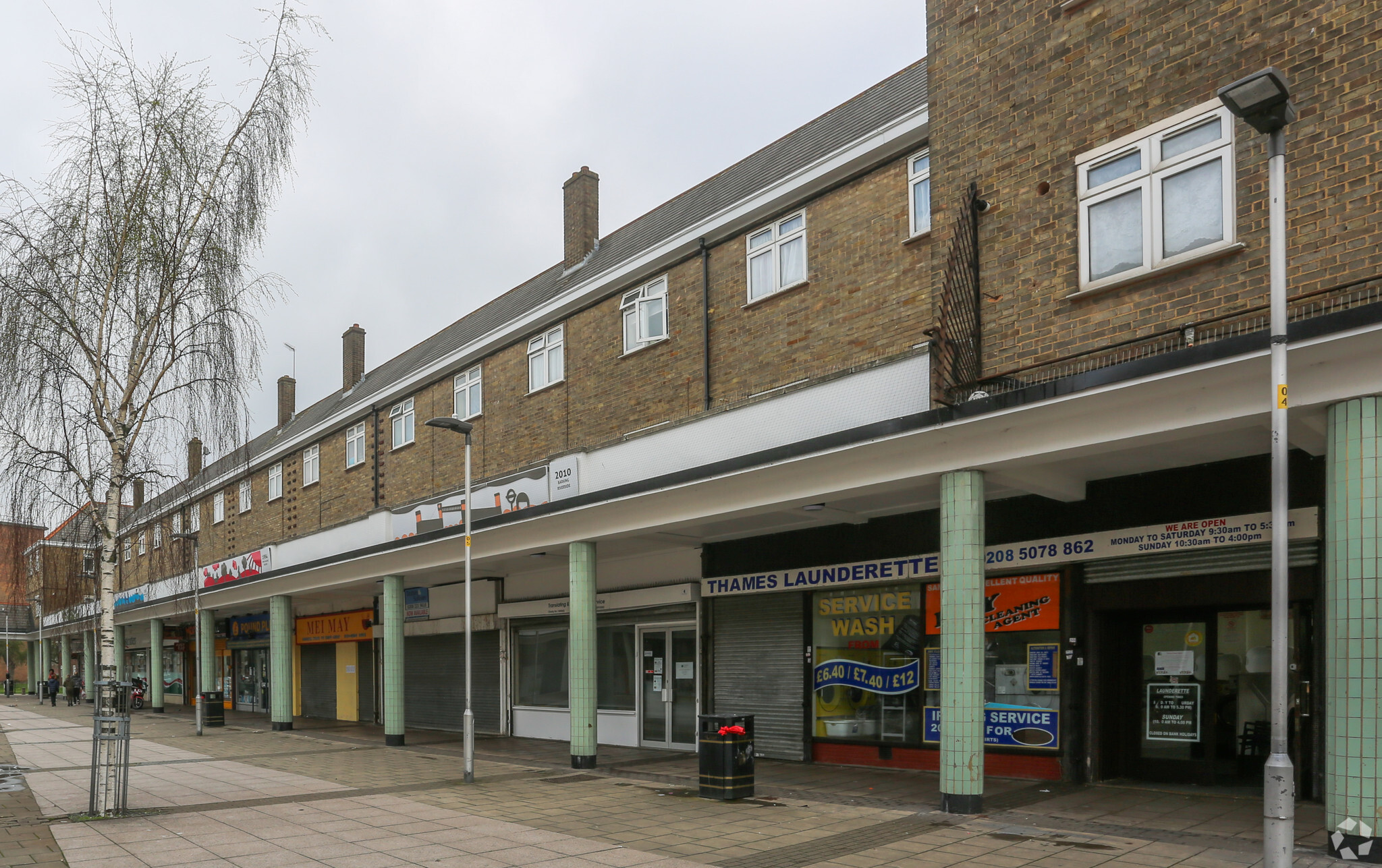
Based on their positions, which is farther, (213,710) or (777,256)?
(213,710)

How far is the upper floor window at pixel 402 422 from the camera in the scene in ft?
79.8

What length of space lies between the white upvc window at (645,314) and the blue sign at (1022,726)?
295 inches

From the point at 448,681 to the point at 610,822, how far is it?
14321 millimetres

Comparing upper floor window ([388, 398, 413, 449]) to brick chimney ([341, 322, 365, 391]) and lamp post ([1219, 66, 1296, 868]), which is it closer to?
brick chimney ([341, 322, 365, 391])

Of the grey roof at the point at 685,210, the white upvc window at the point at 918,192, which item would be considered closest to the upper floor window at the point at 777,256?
the grey roof at the point at 685,210

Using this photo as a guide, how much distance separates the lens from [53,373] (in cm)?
1209

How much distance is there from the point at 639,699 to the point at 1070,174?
37.8 feet

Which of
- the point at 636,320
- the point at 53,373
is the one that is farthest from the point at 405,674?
the point at 53,373

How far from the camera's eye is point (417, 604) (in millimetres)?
24422

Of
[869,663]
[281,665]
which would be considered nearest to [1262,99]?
[869,663]

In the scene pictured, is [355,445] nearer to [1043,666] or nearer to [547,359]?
[547,359]

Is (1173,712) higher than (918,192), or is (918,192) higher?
(918,192)

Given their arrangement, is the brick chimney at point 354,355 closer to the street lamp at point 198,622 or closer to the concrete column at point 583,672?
the street lamp at point 198,622

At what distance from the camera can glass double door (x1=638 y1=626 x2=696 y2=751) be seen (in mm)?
16922
